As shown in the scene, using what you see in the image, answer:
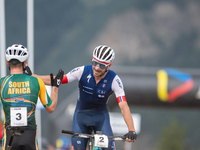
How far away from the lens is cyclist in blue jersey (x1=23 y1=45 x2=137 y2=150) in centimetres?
580

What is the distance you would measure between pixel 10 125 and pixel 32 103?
405mm

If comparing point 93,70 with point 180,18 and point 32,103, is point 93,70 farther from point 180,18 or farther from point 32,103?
point 180,18

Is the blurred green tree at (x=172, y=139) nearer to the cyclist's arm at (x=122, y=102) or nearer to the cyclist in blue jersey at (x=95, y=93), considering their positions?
the cyclist in blue jersey at (x=95, y=93)

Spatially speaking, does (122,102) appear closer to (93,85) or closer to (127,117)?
(127,117)

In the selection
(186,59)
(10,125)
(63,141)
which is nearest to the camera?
(10,125)

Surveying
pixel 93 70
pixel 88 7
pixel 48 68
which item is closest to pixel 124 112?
pixel 93 70

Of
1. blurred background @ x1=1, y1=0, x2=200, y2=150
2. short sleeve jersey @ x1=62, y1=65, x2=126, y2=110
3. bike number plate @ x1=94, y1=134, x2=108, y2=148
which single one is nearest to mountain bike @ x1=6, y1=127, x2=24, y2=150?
bike number plate @ x1=94, y1=134, x2=108, y2=148

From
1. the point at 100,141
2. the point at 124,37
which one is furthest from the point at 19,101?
the point at 124,37

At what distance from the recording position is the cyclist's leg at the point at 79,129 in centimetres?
589

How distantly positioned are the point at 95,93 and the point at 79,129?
681mm

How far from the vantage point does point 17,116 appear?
15.2ft

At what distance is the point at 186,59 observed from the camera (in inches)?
2005

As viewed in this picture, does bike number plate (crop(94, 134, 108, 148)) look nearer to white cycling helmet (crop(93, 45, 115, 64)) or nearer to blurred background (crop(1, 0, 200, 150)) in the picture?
white cycling helmet (crop(93, 45, 115, 64))

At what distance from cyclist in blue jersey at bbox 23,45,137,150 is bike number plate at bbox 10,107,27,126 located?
1253mm
